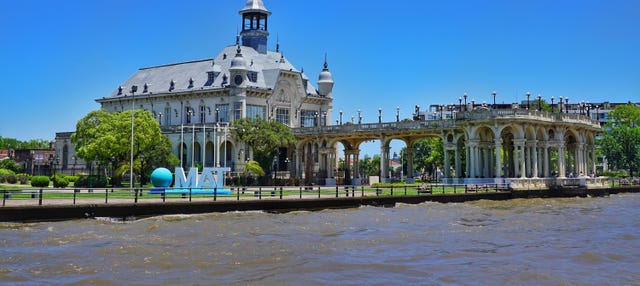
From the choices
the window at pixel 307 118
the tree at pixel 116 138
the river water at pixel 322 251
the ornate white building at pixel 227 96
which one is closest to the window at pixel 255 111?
the ornate white building at pixel 227 96

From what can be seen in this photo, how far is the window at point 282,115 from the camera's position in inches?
4011

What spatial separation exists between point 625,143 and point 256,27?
63681 millimetres

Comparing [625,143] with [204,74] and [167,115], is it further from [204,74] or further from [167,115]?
[167,115]

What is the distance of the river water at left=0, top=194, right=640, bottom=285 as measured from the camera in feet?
70.6

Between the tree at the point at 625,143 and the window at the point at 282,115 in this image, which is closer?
the window at the point at 282,115

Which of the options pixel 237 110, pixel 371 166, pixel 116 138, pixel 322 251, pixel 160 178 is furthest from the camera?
pixel 371 166

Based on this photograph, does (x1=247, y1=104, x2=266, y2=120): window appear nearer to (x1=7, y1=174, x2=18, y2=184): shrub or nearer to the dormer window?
the dormer window

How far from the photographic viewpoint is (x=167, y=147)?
82.4 meters

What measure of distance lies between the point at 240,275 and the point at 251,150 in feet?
239

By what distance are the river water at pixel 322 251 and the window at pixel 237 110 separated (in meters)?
53.9

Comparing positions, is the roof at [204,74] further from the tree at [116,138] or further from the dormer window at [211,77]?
the tree at [116,138]

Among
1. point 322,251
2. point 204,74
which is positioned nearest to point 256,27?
point 204,74

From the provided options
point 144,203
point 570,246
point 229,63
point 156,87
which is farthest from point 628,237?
point 156,87

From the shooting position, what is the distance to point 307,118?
10644 centimetres
